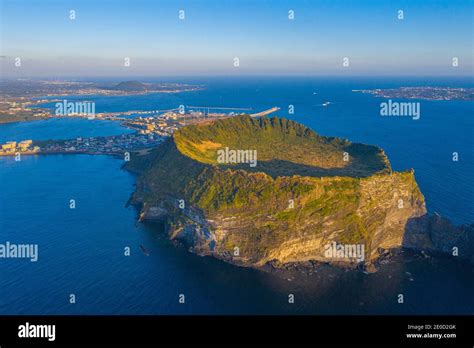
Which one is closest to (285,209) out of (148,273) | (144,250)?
(148,273)

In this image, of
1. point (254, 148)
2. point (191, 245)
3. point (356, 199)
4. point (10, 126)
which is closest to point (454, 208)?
point (356, 199)

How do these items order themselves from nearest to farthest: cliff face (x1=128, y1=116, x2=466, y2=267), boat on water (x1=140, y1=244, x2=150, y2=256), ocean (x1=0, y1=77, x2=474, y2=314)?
ocean (x1=0, y1=77, x2=474, y2=314) < cliff face (x1=128, y1=116, x2=466, y2=267) < boat on water (x1=140, y1=244, x2=150, y2=256)

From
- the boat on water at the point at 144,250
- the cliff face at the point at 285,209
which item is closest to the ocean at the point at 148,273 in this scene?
the boat on water at the point at 144,250

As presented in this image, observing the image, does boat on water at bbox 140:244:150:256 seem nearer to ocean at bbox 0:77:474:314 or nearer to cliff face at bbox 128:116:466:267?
ocean at bbox 0:77:474:314

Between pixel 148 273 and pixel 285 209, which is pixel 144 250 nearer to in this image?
pixel 148 273

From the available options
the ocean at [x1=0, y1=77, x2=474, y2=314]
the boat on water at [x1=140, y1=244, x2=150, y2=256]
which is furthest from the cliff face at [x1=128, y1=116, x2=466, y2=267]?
the boat on water at [x1=140, y1=244, x2=150, y2=256]

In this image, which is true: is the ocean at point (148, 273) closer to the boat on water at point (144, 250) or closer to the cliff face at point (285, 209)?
the boat on water at point (144, 250)

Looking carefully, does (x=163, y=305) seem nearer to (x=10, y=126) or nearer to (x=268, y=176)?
(x=268, y=176)

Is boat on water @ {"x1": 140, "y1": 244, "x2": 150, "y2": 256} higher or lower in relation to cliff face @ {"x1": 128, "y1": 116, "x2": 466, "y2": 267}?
lower
